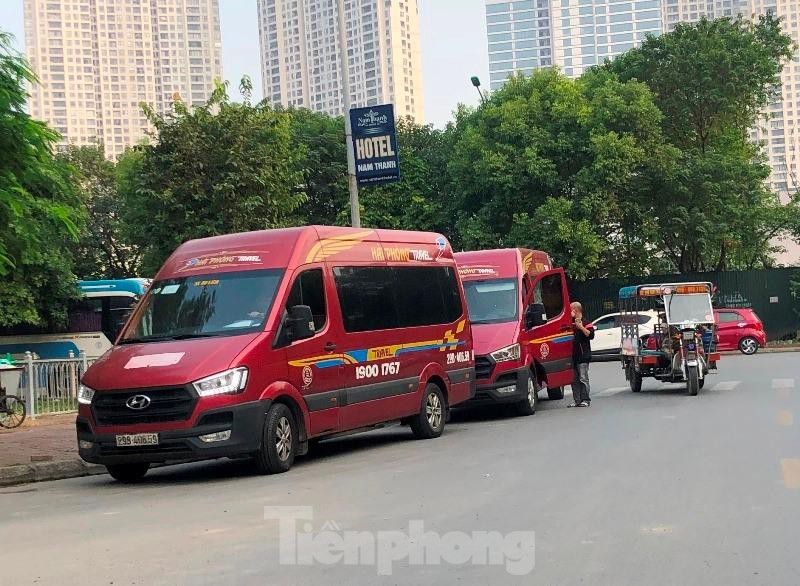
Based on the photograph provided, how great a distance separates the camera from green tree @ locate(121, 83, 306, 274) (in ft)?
104

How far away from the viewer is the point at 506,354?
1691cm

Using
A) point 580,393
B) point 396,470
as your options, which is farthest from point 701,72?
point 396,470

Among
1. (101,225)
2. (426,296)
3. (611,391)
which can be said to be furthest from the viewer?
(101,225)

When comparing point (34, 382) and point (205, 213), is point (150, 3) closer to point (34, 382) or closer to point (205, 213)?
point (205, 213)

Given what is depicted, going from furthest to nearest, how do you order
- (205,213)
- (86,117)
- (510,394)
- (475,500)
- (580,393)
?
1. (86,117)
2. (205,213)
3. (580,393)
4. (510,394)
5. (475,500)

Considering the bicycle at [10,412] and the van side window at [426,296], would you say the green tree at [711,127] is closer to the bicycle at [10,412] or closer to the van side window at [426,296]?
the van side window at [426,296]

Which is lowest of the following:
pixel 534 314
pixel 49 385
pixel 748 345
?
pixel 748 345

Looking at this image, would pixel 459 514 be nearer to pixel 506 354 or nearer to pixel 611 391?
pixel 506 354

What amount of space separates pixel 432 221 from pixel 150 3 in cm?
11848

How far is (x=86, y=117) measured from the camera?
141375 mm

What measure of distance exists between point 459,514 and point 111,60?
481 ft

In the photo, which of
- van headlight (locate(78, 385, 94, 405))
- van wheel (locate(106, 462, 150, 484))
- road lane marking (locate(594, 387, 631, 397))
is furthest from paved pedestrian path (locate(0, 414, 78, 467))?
road lane marking (locate(594, 387, 631, 397))

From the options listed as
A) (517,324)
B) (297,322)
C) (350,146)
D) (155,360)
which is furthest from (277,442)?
(350,146)

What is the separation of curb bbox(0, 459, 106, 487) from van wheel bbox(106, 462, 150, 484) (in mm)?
1390
